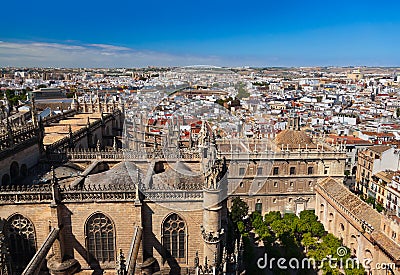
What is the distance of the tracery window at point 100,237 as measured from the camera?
1429 cm

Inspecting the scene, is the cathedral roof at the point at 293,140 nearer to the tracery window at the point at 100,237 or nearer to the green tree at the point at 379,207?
the green tree at the point at 379,207

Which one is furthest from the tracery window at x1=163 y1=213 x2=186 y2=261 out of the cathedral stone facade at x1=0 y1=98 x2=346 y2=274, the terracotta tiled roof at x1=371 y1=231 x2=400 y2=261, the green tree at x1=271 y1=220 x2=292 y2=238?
the green tree at x1=271 y1=220 x2=292 y2=238

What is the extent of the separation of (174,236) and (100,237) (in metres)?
3.21

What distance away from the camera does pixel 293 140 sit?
122ft

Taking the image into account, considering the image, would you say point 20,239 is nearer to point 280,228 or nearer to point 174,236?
point 174,236

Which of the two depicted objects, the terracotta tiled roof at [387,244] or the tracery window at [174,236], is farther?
the terracotta tiled roof at [387,244]

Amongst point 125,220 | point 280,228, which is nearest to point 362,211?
point 280,228

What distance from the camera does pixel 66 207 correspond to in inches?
551

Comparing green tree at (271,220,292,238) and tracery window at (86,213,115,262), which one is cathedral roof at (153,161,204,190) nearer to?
tracery window at (86,213,115,262)

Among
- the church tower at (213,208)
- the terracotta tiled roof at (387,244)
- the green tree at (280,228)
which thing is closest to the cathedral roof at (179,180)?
the church tower at (213,208)

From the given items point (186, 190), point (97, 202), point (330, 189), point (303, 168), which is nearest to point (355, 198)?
point (330, 189)

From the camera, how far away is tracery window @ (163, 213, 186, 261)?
14492mm

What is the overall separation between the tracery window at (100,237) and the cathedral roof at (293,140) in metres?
24.5

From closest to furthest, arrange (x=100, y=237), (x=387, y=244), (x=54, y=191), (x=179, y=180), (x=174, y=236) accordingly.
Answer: (x=54, y=191), (x=100, y=237), (x=174, y=236), (x=179, y=180), (x=387, y=244)
